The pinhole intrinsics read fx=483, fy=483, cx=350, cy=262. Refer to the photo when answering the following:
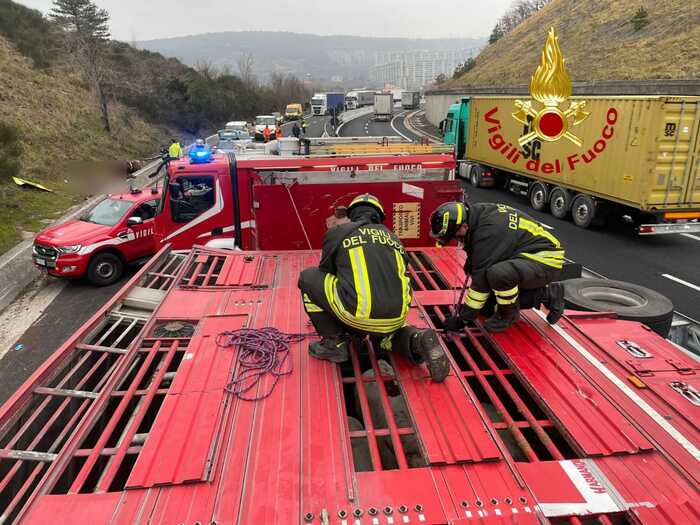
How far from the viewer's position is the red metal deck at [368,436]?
2576 millimetres

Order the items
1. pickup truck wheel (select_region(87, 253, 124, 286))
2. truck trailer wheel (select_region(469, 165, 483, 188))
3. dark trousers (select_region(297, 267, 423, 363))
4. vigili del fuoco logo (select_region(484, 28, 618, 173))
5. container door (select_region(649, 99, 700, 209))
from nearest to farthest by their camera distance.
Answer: dark trousers (select_region(297, 267, 423, 363)) → pickup truck wheel (select_region(87, 253, 124, 286)) → container door (select_region(649, 99, 700, 209)) → vigili del fuoco logo (select_region(484, 28, 618, 173)) → truck trailer wheel (select_region(469, 165, 483, 188))

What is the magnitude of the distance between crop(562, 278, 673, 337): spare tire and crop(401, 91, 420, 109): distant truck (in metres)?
73.1

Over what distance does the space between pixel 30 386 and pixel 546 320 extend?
4.39m

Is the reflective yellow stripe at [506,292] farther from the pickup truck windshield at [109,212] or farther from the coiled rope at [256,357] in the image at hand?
the pickup truck windshield at [109,212]

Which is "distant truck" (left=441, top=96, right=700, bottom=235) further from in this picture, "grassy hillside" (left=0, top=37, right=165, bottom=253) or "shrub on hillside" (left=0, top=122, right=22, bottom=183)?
"shrub on hillside" (left=0, top=122, right=22, bottom=183)

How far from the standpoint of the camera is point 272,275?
5.86 m

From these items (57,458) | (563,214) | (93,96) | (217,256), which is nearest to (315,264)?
(217,256)

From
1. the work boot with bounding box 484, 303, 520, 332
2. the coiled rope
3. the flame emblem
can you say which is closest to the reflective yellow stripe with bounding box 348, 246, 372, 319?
the coiled rope

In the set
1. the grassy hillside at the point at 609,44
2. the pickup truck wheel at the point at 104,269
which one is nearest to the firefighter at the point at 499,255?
the pickup truck wheel at the point at 104,269

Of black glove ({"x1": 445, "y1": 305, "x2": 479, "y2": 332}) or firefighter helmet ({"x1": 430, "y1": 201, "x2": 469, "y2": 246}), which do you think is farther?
black glove ({"x1": 445, "y1": 305, "x2": 479, "y2": 332})

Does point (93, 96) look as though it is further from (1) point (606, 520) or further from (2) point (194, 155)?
(1) point (606, 520)

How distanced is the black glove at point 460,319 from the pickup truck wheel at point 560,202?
1047 cm

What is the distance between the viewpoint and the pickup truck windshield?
9.80m

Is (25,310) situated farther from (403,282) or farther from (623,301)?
(623,301)
